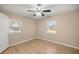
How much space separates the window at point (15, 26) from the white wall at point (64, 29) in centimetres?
51

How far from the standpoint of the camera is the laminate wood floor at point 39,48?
191 cm

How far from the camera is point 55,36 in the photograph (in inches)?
85.5

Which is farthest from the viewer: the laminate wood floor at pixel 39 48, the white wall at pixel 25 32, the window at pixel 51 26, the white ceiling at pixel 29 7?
the window at pixel 51 26

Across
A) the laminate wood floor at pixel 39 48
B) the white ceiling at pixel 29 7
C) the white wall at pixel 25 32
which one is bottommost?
the laminate wood floor at pixel 39 48

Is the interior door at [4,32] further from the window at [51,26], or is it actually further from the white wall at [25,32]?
the window at [51,26]

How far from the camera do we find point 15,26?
201 cm

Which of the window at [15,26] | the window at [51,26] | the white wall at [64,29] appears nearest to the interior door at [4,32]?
the window at [15,26]

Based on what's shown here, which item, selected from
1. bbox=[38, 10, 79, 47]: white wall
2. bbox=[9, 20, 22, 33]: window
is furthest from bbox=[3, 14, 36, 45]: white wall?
→ bbox=[38, 10, 79, 47]: white wall

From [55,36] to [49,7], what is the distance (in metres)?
0.76

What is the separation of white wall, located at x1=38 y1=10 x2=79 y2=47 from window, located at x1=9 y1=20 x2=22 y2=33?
20.0 inches

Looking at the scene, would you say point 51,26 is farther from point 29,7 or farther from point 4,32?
point 4,32

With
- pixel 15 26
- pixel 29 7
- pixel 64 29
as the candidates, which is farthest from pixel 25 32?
pixel 64 29
